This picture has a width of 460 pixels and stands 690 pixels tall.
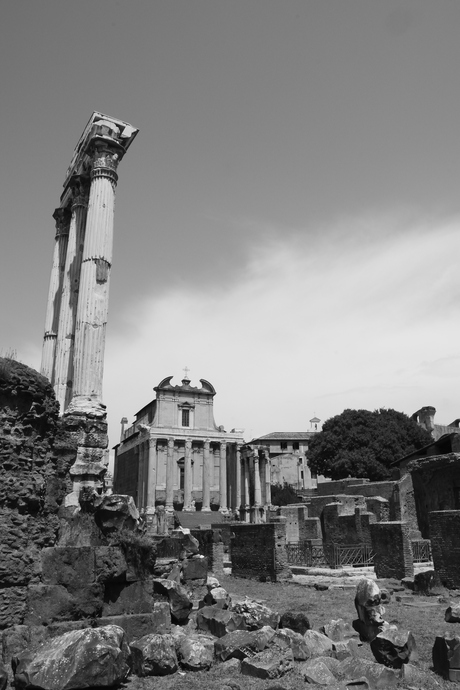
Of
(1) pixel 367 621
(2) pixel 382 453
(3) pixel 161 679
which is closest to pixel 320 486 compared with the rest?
(2) pixel 382 453


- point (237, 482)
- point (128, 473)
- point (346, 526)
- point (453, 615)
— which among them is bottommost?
point (453, 615)

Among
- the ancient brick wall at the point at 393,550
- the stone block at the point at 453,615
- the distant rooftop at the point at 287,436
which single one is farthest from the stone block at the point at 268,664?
the distant rooftop at the point at 287,436

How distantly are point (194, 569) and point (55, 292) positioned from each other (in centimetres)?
1379

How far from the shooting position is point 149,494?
5097 cm

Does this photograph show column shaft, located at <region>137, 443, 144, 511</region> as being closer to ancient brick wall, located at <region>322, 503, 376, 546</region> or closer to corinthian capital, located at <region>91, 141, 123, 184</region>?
ancient brick wall, located at <region>322, 503, 376, 546</region>

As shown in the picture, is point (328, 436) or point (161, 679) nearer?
point (161, 679)

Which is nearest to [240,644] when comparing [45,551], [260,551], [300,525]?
[45,551]

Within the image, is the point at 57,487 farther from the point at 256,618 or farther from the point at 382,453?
the point at 382,453

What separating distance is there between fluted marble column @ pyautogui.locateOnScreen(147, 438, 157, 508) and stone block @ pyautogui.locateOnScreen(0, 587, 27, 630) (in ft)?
148

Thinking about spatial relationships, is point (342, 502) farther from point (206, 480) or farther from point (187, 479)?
point (206, 480)

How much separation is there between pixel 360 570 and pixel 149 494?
116 feet

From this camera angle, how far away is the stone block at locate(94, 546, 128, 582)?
7.33 m

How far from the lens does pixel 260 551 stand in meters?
17.3

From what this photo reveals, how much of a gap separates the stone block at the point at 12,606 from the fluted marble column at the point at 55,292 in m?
15.4
